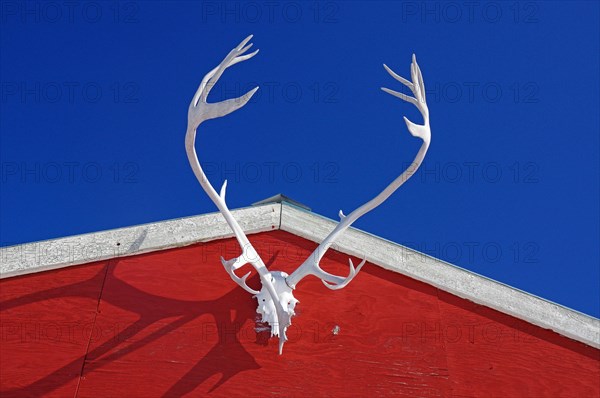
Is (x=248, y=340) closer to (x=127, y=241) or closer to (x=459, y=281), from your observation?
(x=127, y=241)

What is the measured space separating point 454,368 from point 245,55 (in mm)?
2432

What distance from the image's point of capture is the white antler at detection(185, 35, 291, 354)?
176 inches

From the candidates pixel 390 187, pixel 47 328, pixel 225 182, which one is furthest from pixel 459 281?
pixel 47 328

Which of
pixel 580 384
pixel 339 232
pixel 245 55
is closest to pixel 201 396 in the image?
pixel 339 232

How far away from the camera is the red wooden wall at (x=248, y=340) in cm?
462

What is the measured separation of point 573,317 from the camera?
525cm

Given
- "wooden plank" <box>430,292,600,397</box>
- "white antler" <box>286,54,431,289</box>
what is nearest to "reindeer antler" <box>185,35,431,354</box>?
"white antler" <box>286,54,431,289</box>

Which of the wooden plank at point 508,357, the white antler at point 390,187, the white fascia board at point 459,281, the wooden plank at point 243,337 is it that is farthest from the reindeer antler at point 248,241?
the wooden plank at point 508,357

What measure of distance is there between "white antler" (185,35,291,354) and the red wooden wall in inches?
10.4

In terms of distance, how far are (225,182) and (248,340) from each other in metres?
1.04

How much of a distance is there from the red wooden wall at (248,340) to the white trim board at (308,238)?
0.21ft

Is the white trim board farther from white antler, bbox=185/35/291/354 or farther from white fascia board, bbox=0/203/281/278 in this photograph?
white antler, bbox=185/35/291/354

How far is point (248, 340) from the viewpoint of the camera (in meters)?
4.81

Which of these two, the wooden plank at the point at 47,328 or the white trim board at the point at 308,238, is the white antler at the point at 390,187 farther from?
the wooden plank at the point at 47,328
